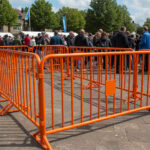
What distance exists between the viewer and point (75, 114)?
459cm

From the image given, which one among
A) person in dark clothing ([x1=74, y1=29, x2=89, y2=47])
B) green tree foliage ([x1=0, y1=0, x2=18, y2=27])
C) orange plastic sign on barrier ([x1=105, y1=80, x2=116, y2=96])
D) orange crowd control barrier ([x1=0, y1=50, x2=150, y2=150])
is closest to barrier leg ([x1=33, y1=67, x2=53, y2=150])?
orange crowd control barrier ([x1=0, y1=50, x2=150, y2=150])

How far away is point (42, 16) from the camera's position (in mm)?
57281

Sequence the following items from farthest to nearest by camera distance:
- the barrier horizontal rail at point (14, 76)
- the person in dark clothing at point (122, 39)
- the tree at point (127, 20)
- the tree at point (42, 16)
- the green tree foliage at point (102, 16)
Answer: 1. the tree at point (127, 20)
2. the green tree foliage at point (102, 16)
3. the tree at point (42, 16)
4. the person in dark clothing at point (122, 39)
5. the barrier horizontal rail at point (14, 76)

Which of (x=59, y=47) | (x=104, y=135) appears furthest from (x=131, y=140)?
(x=59, y=47)

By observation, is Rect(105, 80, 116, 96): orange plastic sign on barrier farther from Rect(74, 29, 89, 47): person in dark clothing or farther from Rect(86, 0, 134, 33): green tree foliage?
Rect(86, 0, 134, 33): green tree foliage

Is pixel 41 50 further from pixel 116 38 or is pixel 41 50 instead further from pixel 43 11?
pixel 43 11

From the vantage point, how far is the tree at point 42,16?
187ft

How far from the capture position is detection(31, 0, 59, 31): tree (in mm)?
57062

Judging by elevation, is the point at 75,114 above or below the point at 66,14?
below

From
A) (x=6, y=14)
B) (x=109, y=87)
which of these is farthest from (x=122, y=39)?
(x=6, y=14)

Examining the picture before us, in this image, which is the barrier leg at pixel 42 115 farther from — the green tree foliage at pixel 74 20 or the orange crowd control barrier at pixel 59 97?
the green tree foliage at pixel 74 20

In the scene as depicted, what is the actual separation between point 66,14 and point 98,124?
252ft

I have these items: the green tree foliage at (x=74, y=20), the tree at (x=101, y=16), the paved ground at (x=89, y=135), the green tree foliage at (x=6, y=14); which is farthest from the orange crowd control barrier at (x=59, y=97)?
the green tree foliage at (x=74, y=20)

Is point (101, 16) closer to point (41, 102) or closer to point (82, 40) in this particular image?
point (82, 40)
